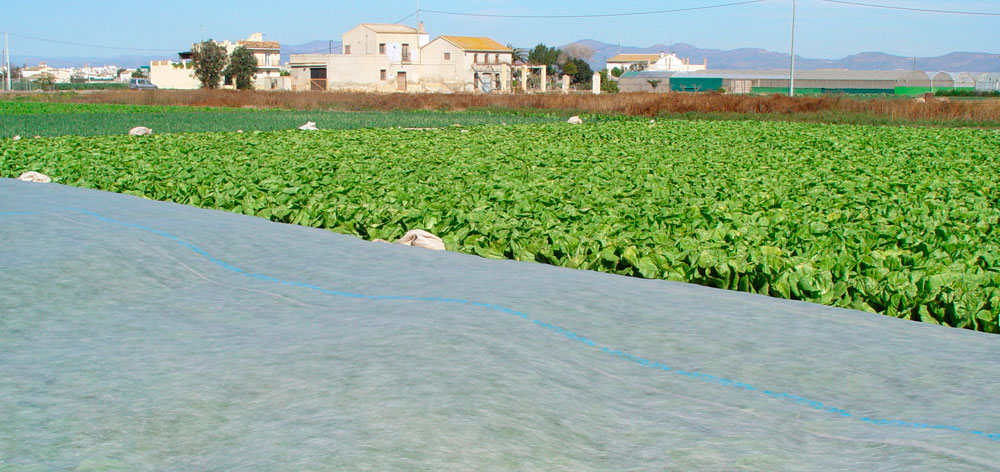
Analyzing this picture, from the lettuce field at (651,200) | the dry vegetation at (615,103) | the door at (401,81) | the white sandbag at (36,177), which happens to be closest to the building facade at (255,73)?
the door at (401,81)

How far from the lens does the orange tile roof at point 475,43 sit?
83.9 m

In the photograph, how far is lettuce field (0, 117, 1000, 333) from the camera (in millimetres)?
6504

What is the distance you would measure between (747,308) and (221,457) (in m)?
3.29

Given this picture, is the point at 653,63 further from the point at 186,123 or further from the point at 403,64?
the point at 186,123

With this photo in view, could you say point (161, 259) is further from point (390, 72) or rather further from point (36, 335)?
point (390, 72)

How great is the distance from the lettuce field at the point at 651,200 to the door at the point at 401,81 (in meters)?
55.9

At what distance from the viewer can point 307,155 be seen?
1636 centimetres

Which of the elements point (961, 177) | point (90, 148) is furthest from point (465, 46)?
point (961, 177)

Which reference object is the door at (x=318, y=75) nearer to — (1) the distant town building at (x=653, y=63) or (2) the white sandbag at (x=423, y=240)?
(1) the distant town building at (x=653, y=63)

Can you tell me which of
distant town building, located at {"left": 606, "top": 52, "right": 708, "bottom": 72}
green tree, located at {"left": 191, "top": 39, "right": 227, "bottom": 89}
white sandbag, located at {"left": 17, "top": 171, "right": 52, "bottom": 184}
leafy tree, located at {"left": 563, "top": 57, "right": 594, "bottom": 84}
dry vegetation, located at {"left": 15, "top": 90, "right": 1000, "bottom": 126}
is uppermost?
distant town building, located at {"left": 606, "top": 52, "right": 708, "bottom": 72}

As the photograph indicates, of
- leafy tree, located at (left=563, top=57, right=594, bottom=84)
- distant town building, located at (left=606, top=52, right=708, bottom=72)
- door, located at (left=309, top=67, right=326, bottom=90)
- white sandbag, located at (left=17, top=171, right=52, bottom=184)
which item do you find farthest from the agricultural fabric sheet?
distant town building, located at (left=606, top=52, right=708, bottom=72)

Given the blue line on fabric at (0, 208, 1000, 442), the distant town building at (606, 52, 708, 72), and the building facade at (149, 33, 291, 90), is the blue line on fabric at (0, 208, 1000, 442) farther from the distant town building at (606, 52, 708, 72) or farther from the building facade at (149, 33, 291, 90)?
the distant town building at (606, 52, 708, 72)

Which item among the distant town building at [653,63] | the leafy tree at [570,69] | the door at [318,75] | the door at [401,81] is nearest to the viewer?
the door at [401,81]

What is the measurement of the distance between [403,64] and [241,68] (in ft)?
55.5
